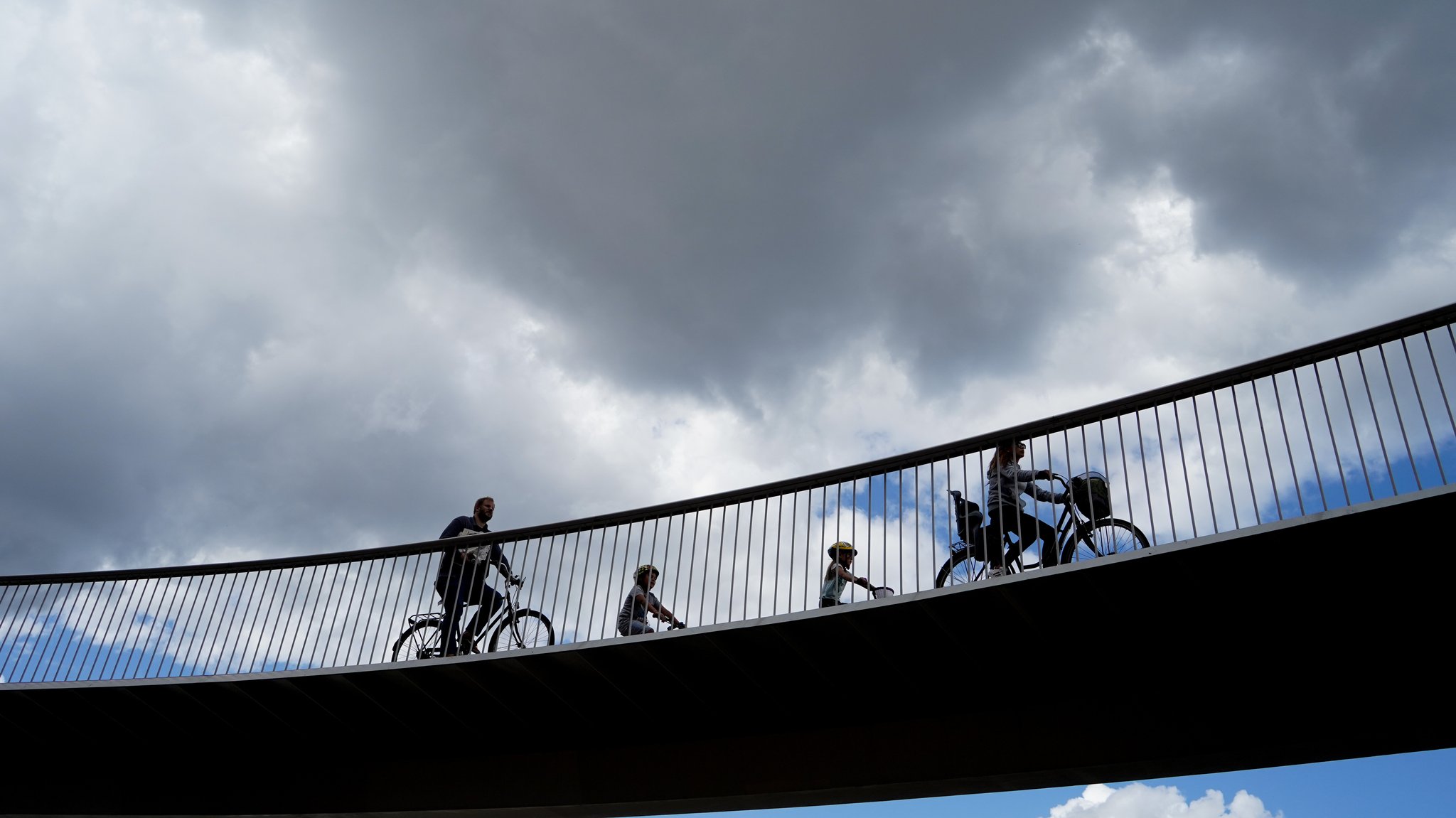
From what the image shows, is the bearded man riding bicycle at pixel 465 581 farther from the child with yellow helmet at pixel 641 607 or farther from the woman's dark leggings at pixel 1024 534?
the woman's dark leggings at pixel 1024 534

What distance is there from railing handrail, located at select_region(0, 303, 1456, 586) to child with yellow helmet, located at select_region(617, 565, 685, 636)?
2.06 feet

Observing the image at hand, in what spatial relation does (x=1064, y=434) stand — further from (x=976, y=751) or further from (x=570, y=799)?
(x=570, y=799)

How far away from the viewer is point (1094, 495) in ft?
36.5

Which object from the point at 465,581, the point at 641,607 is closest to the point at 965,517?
the point at 641,607

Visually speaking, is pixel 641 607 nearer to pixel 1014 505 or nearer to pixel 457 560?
pixel 457 560

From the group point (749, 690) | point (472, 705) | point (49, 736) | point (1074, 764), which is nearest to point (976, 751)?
point (1074, 764)

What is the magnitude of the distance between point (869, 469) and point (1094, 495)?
2181 mm

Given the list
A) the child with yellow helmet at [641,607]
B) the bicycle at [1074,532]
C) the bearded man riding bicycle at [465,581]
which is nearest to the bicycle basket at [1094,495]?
the bicycle at [1074,532]

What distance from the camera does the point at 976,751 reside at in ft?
35.7

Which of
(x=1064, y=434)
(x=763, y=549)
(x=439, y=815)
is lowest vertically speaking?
(x=439, y=815)

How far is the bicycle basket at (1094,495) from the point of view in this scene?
11109 mm

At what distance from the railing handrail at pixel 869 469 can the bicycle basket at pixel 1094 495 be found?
39.3 inches

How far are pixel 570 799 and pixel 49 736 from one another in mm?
7216

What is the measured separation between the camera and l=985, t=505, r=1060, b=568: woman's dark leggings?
11094 millimetres
